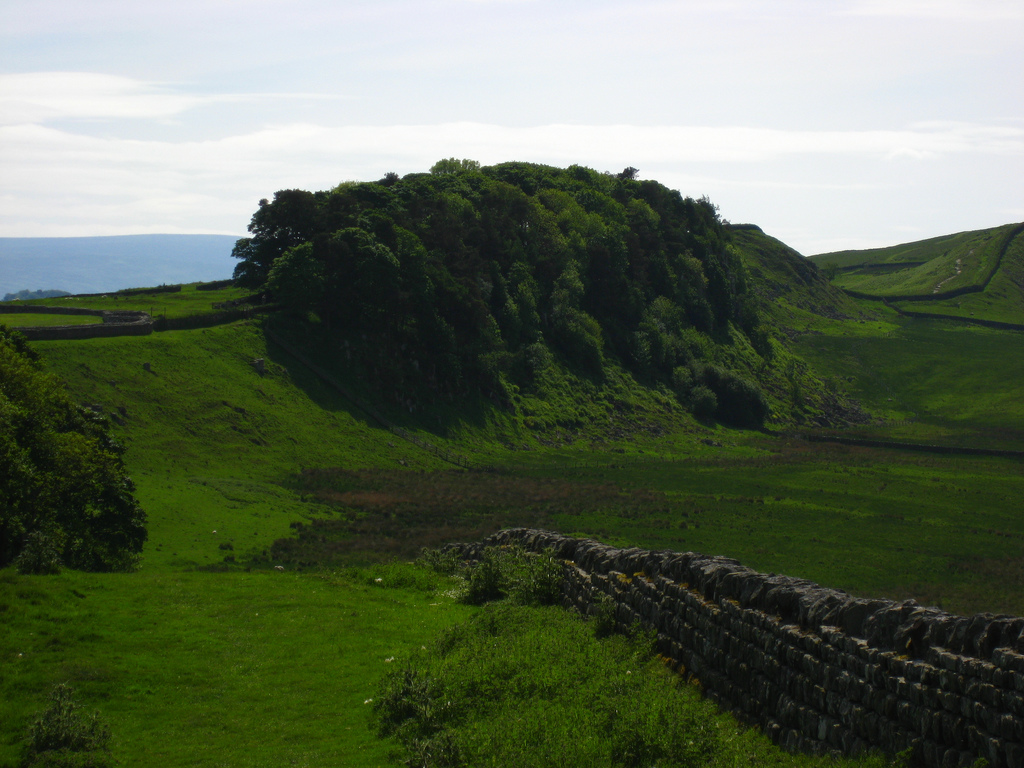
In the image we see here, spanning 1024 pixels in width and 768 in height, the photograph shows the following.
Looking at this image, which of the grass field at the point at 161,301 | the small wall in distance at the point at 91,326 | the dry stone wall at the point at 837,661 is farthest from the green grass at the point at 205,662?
the grass field at the point at 161,301

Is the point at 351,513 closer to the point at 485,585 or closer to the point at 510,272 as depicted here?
the point at 485,585

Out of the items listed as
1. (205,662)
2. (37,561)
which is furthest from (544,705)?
(37,561)

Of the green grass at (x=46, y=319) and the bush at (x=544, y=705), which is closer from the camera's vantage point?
the bush at (x=544, y=705)

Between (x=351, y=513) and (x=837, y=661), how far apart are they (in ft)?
167

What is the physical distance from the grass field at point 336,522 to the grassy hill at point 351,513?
0.39 feet

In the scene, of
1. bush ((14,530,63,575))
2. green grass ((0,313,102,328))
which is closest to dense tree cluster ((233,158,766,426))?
green grass ((0,313,102,328))

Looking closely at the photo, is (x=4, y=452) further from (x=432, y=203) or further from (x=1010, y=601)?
(x=432, y=203)

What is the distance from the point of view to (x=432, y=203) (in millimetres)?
115375

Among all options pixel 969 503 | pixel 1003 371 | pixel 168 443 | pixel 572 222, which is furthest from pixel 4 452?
pixel 1003 371

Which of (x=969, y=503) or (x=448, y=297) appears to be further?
(x=448, y=297)

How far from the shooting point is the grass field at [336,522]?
17141 mm

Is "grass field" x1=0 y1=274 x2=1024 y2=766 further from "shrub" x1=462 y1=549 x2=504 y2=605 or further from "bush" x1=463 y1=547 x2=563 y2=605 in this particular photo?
"bush" x1=463 y1=547 x2=563 y2=605

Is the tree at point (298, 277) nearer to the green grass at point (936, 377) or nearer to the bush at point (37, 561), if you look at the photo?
the bush at point (37, 561)

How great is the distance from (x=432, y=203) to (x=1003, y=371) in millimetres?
116235
